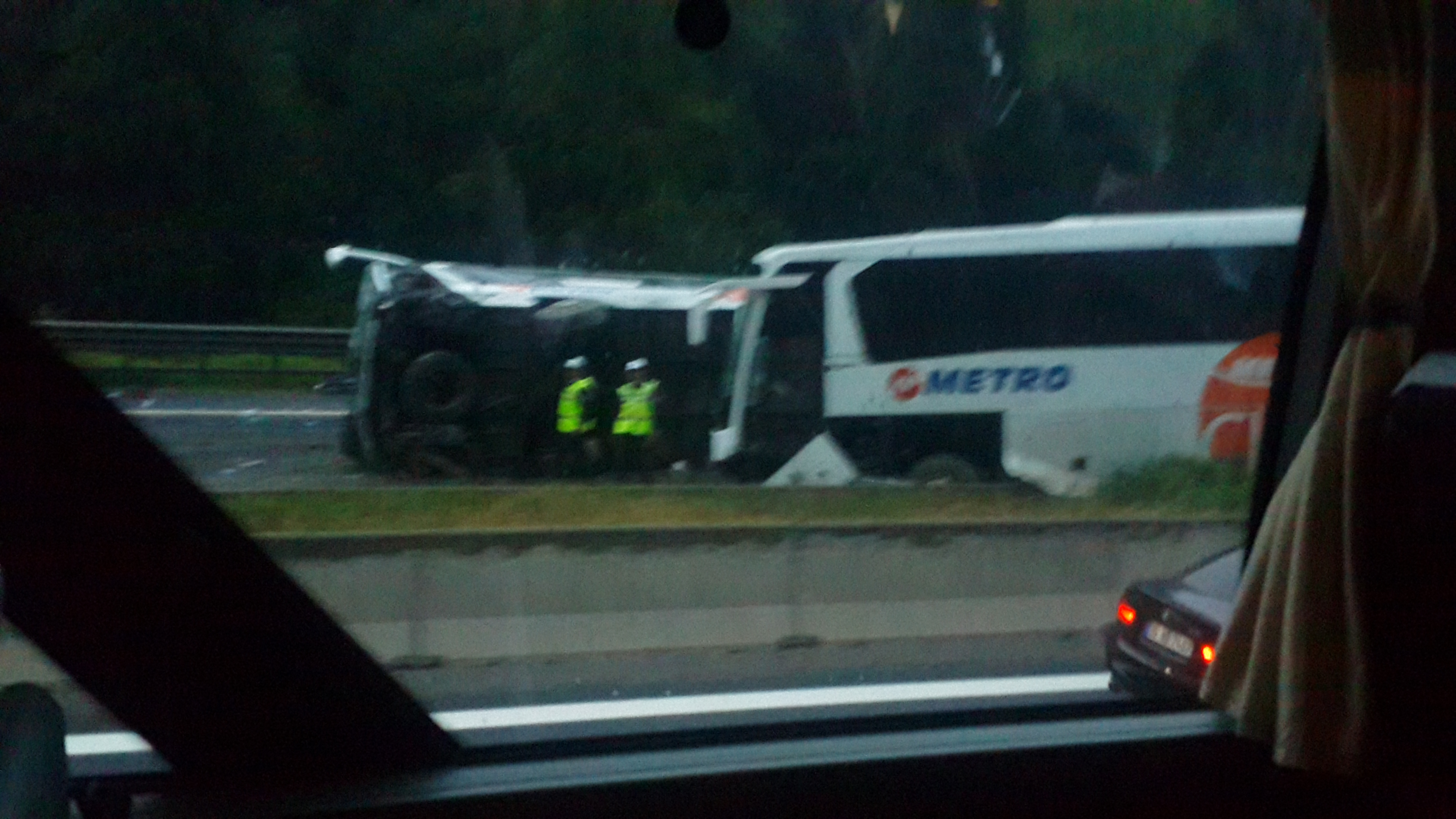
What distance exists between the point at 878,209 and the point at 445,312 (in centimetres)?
102

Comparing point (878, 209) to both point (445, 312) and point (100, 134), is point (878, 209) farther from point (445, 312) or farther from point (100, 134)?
point (100, 134)

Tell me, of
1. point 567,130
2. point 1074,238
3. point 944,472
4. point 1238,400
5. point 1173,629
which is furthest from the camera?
point 944,472

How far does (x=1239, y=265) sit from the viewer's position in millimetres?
3479

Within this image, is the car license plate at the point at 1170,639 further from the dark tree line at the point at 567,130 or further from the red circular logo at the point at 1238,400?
the dark tree line at the point at 567,130

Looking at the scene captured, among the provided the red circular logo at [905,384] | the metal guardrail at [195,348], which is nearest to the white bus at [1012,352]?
the red circular logo at [905,384]

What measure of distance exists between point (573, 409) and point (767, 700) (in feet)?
3.16

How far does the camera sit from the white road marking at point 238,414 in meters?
2.06

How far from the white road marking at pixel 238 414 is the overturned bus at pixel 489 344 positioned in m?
0.07

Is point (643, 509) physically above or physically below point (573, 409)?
below

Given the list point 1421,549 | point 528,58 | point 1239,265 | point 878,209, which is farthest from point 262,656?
point 1239,265

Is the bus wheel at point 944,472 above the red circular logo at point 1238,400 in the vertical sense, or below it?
below

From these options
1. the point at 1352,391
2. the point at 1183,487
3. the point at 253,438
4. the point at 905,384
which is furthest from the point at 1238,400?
the point at 253,438

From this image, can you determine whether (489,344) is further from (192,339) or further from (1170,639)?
(1170,639)

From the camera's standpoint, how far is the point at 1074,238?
11.9ft
